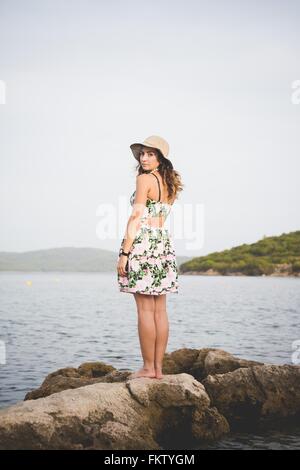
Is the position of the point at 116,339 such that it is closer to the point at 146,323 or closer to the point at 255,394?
the point at 255,394

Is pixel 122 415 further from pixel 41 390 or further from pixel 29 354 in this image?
→ pixel 29 354

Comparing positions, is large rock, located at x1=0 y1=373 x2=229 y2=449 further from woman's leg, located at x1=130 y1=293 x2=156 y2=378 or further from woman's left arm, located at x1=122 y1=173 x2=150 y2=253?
woman's left arm, located at x1=122 y1=173 x2=150 y2=253

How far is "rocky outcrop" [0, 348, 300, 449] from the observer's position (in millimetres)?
5449

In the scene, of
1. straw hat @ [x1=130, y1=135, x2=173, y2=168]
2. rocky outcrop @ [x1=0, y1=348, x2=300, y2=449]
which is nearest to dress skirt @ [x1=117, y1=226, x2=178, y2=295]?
straw hat @ [x1=130, y1=135, x2=173, y2=168]

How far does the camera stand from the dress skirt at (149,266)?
604 centimetres

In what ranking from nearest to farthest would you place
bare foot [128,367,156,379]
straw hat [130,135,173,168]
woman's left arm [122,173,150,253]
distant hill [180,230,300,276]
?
woman's left arm [122,173,150,253], straw hat [130,135,173,168], bare foot [128,367,156,379], distant hill [180,230,300,276]

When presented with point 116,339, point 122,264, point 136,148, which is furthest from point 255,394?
point 116,339

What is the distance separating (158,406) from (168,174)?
239cm

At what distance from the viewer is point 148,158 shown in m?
6.21

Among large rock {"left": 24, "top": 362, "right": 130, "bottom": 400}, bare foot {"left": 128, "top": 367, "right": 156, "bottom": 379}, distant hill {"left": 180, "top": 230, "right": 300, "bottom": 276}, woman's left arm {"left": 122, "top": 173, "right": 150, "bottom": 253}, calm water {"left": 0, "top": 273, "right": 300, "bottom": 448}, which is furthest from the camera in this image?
distant hill {"left": 180, "top": 230, "right": 300, "bottom": 276}

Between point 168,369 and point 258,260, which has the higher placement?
point 258,260
